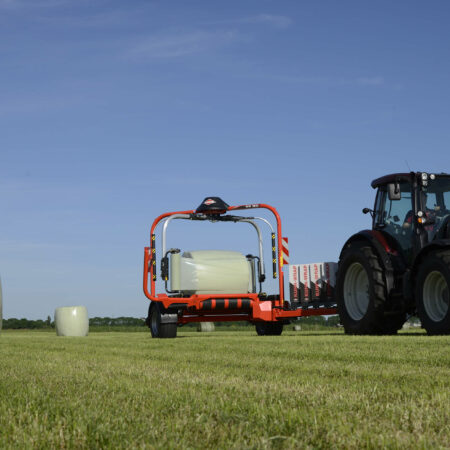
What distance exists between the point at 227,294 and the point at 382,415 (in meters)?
10.6

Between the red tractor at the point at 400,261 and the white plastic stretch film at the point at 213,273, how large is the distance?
2.54 metres

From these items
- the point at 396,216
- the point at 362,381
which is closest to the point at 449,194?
the point at 396,216

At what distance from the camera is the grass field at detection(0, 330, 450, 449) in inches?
97.8

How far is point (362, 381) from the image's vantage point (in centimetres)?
416

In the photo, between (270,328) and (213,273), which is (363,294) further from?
(270,328)

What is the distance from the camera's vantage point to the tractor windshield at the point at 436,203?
1052 centimetres

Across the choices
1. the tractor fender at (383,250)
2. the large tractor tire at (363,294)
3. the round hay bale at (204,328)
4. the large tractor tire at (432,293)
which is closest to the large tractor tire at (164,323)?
the large tractor tire at (363,294)

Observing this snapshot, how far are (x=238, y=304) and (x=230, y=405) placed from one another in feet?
32.6

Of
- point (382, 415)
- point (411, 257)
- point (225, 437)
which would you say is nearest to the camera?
point (225, 437)

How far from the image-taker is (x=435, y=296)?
1003cm

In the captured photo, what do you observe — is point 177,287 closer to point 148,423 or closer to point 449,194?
point 449,194

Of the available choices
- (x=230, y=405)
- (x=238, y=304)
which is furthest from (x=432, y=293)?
(x=230, y=405)

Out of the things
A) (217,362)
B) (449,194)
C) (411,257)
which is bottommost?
(217,362)

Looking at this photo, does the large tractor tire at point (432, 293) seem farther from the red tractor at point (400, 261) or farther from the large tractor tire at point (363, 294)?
the large tractor tire at point (363, 294)
